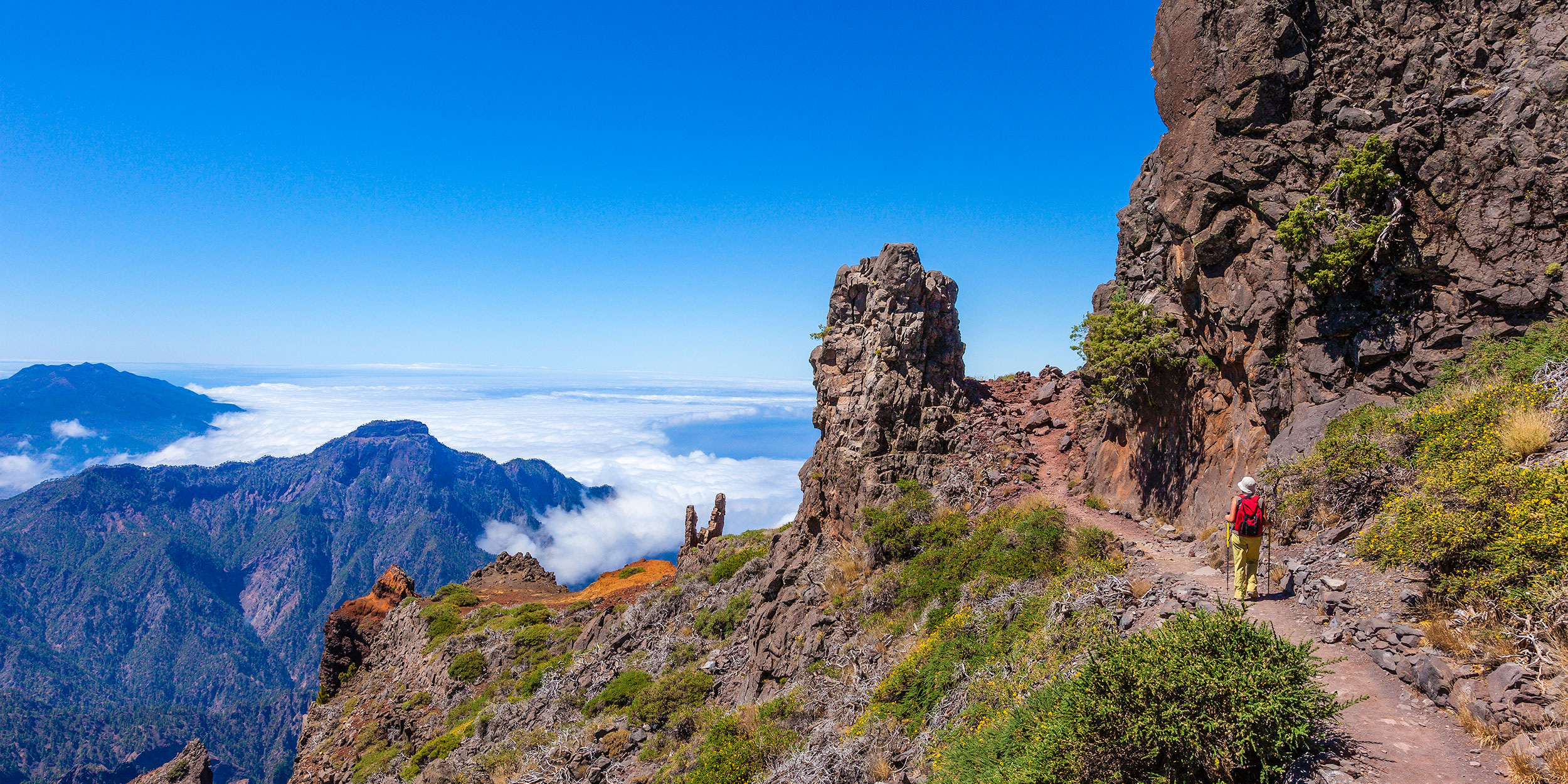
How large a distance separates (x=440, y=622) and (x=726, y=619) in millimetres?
19880

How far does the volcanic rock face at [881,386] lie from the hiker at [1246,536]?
1139 centimetres

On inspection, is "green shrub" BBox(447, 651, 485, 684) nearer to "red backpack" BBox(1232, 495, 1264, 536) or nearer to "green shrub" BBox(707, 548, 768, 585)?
"green shrub" BBox(707, 548, 768, 585)

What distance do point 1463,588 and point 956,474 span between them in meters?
13.4

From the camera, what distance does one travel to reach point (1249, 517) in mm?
7875

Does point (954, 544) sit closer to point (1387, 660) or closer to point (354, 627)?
point (1387, 660)

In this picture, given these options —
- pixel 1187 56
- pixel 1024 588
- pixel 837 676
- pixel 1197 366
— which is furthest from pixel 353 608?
pixel 1187 56

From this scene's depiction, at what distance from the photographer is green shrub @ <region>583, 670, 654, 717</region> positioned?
17.7 metres

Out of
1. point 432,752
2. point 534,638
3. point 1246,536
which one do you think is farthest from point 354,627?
point 1246,536

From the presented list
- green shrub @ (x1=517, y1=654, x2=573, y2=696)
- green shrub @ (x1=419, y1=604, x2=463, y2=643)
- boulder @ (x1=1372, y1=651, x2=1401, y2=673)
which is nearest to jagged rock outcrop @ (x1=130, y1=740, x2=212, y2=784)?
green shrub @ (x1=419, y1=604, x2=463, y2=643)

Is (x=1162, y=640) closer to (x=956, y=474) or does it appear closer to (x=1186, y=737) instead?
(x=1186, y=737)

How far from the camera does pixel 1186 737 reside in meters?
4.65

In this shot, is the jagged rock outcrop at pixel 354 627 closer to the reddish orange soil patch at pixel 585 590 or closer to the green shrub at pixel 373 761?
the reddish orange soil patch at pixel 585 590

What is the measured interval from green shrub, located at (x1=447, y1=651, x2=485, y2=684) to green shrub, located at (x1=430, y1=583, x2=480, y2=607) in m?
8.06

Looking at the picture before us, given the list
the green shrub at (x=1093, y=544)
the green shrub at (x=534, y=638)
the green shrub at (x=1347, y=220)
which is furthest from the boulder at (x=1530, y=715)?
the green shrub at (x=534, y=638)
